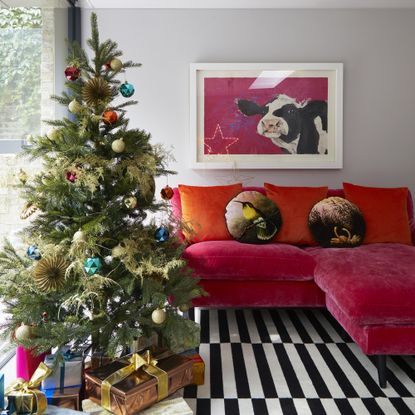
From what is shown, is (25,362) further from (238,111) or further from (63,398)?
(238,111)

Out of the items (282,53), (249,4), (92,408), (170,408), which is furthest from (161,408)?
(249,4)

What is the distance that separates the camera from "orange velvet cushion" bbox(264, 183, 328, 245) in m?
3.41

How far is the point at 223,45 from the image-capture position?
393 cm

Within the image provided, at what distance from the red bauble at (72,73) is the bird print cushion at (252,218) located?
5.23 feet

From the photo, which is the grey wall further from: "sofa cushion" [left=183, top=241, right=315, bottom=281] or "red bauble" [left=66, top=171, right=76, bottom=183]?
"red bauble" [left=66, top=171, right=76, bottom=183]

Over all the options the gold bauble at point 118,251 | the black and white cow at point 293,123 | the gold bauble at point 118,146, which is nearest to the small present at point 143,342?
the gold bauble at point 118,251

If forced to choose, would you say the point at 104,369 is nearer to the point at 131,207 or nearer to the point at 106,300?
the point at 106,300

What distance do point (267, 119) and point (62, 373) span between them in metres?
2.73

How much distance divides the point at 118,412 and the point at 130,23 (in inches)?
125

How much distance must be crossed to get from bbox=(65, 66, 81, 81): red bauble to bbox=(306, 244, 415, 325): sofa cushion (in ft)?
5.24

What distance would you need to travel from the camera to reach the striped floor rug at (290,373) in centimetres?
193

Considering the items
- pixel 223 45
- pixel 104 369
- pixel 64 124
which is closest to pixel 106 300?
pixel 104 369

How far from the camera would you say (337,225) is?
130 inches

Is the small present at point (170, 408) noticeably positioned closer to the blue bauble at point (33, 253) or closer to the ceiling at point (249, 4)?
the blue bauble at point (33, 253)
